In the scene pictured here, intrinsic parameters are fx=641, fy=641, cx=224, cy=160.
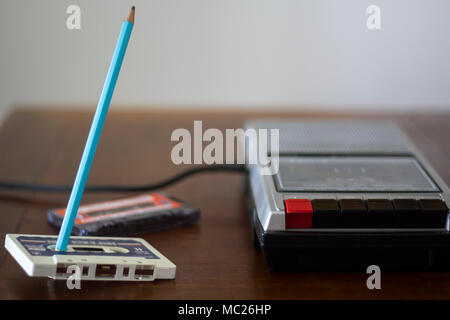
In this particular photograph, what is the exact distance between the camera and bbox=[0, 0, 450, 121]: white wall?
1571mm

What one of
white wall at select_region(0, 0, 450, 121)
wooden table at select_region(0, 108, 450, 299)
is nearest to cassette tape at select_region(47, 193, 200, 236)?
wooden table at select_region(0, 108, 450, 299)

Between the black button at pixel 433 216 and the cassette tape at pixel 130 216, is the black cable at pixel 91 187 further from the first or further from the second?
the black button at pixel 433 216

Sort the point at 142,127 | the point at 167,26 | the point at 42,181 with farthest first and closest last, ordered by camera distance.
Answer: the point at 167,26, the point at 142,127, the point at 42,181

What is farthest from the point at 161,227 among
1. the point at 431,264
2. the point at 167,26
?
the point at 167,26

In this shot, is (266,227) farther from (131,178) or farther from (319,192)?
(131,178)

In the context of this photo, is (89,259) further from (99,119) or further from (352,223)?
(352,223)

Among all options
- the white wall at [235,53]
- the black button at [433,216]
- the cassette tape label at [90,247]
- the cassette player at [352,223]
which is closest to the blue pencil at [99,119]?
the cassette tape label at [90,247]

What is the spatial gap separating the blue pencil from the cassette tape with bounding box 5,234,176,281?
17 mm

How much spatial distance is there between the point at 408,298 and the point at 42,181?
447 millimetres

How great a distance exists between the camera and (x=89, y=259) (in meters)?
0.48

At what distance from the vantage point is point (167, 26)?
5.17 ft

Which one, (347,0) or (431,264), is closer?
(431,264)

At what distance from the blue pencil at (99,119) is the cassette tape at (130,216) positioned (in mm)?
72
